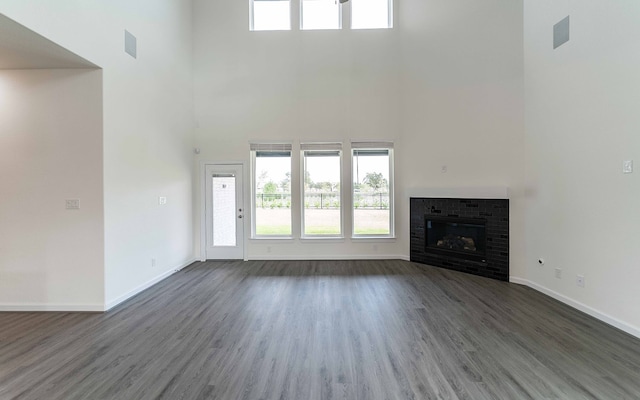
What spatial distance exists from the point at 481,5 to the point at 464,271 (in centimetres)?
433

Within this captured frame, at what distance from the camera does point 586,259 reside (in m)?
3.13

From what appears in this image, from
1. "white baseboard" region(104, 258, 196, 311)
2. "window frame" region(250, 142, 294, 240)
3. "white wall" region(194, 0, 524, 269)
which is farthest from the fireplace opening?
"white baseboard" region(104, 258, 196, 311)

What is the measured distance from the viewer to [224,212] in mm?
5633

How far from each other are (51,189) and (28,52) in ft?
4.81

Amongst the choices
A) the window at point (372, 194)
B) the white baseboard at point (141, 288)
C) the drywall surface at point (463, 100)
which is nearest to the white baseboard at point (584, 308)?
the drywall surface at point (463, 100)

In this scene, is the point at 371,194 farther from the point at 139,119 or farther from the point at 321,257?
the point at 139,119

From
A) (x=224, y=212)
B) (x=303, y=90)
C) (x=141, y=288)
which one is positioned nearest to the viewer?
(x=141, y=288)

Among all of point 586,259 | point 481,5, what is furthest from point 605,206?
point 481,5

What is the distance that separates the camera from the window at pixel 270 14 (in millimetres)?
5656

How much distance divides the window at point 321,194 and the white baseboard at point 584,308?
10.3ft

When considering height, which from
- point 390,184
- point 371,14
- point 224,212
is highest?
point 371,14

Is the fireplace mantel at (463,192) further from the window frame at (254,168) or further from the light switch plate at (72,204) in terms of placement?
the light switch plate at (72,204)

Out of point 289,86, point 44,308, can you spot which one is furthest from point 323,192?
point 44,308

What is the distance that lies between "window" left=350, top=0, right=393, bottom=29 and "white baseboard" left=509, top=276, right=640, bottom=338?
5.34 meters
